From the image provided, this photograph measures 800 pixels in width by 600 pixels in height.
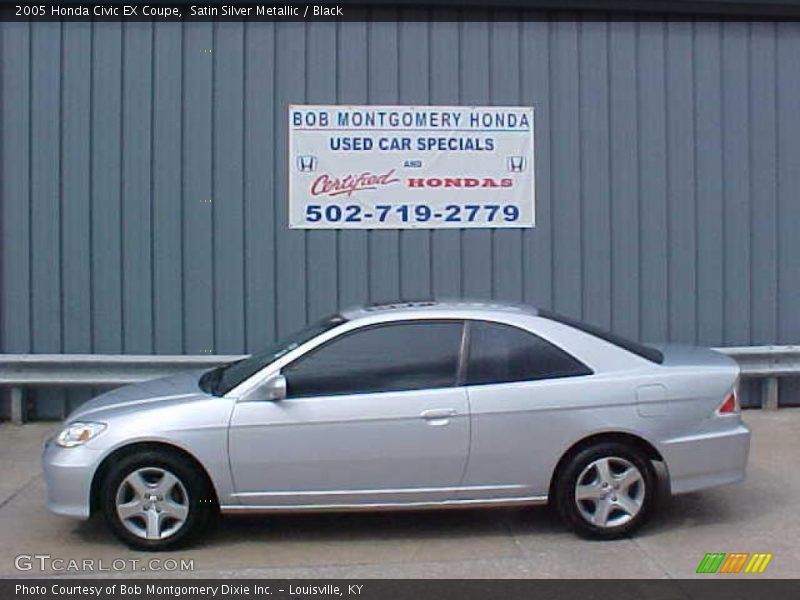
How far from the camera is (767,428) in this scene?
376 inches

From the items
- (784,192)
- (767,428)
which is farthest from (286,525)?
(784,192)

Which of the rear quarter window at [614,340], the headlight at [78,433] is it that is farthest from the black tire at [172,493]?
the rear quarter window at [614,340]

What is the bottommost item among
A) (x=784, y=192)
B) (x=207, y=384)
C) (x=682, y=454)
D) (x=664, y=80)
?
(x=682, y=454)

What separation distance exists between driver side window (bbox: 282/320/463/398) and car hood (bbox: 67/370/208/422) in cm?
70

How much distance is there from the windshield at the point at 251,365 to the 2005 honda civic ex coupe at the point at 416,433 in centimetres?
4

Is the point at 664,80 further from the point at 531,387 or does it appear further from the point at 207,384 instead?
the point at 207,384

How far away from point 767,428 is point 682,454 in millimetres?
3735

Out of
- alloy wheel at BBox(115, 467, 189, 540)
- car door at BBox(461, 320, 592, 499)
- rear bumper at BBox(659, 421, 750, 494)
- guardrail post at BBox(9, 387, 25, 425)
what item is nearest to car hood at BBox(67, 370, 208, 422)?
alloy wheel at BBox(115, 467, 189, 540)

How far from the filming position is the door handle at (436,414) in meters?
6.08

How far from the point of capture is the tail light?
20.9ft
